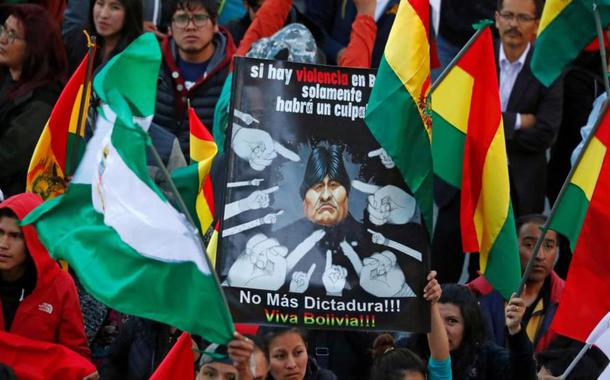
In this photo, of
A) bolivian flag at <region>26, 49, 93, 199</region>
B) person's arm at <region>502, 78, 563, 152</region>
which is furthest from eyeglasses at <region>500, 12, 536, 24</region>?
bolivian flag at <region>26, 49, 93, 199</region>

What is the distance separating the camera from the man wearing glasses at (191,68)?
1105 centimetres

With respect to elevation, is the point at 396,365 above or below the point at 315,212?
below

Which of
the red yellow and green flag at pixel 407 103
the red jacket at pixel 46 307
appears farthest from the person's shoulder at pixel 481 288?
the red jacket at pixel 46 307

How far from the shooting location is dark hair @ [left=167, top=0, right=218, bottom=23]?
11094 millimetres

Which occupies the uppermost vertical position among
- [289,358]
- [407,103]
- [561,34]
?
[561,34]

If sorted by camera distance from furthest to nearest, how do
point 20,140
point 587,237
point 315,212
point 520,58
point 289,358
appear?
point 520,58 → point 20,140 → point 289,358 → point 587,237 → point 315,212

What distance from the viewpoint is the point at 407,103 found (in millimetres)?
8477

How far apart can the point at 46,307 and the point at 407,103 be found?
6.94 ft

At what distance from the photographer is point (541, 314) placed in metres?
9.98

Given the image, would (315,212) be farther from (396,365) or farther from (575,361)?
(575,361)

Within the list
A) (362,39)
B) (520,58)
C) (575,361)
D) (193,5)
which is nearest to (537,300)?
(575,361)

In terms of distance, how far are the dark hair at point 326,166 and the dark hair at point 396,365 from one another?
Answer: 0.90 m

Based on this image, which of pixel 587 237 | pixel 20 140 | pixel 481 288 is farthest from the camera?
pixel 20 140

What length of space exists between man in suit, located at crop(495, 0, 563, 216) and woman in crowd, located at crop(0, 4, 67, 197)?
2702 millimetres
